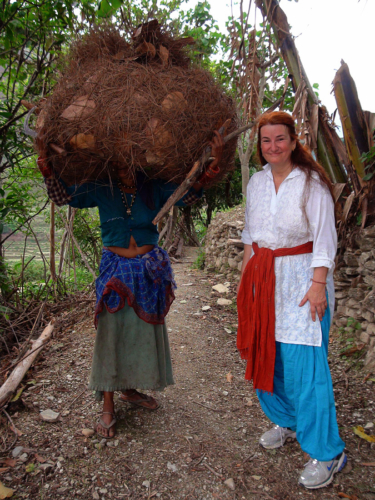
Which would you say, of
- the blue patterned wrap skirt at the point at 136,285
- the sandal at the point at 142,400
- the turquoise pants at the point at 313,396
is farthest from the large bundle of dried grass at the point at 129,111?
the sandal at the point at 142,400

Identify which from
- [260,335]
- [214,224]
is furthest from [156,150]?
[214,224]

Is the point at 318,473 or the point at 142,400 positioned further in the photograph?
the point at 142,400

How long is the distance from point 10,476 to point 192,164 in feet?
5.88

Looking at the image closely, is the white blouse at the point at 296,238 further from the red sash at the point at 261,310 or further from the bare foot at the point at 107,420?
the bare foot at the point at 107,420

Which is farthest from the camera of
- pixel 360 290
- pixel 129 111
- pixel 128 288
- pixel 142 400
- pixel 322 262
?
pixel 360 290

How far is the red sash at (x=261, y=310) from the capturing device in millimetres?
1951

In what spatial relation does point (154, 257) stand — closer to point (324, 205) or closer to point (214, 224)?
point (324, 205)

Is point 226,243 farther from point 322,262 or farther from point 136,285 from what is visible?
point 322,262

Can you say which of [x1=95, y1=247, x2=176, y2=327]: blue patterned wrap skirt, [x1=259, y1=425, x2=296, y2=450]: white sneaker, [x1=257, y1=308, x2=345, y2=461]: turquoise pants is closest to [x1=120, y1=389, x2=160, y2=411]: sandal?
[x1=95, y1=247, x2=176, y2=327]: blue patterned wrap skirt

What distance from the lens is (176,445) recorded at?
2223 millimetres

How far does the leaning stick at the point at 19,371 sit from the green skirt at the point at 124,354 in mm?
715

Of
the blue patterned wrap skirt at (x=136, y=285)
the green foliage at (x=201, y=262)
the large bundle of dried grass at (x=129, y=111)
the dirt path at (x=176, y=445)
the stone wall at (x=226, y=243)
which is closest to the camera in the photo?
the large bundle of dried grass at (x=129, y=111)

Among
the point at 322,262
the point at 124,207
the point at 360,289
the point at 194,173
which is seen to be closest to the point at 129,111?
the point at 194,173

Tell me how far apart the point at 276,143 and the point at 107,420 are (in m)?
1.81
